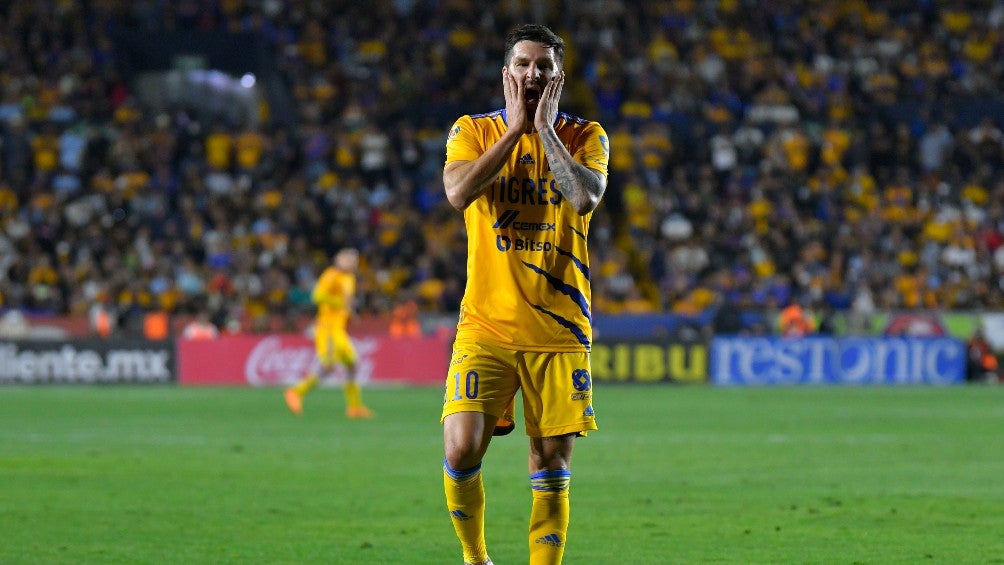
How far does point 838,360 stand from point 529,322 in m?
24.1

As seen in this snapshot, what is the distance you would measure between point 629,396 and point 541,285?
19.5 metres

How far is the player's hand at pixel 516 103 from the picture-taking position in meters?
5.78

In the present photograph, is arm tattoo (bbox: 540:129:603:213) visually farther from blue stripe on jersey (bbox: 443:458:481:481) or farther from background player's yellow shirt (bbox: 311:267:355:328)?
background player's yellow shirt (bbox: 311:267:355:328)

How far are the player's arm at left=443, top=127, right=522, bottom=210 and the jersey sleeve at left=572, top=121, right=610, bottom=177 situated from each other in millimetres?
360

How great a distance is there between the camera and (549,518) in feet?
20.1

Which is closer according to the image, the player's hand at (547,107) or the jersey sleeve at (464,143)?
the player's hand at (547,107)

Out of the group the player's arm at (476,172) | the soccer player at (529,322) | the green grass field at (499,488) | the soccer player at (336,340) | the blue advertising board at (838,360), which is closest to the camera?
the player's arm at (476,172)

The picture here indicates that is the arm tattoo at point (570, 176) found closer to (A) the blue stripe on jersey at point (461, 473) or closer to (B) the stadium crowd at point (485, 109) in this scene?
(A) the blue stripe on jersey at point (461, 473)

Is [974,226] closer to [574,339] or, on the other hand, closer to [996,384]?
[996,384]

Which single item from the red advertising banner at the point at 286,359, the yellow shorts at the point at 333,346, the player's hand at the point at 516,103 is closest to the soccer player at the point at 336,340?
the yellow shorts at the point at 333,346

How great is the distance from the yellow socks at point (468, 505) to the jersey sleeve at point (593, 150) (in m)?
1.28

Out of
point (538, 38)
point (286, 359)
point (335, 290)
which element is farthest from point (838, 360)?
point (538, 38)

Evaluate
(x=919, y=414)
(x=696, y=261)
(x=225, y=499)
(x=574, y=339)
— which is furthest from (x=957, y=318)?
(x=574, y=339)

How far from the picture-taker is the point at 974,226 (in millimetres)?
32281
